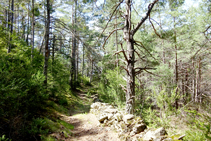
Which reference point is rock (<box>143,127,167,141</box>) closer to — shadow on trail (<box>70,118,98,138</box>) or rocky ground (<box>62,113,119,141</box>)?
rocky ground (<box>62,113,119,141</box>)

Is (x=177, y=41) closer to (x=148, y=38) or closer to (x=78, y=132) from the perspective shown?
(x=148, y=38)

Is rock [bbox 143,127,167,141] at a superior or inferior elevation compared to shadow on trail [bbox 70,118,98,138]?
superior

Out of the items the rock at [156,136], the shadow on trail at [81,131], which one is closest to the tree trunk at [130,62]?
the rock at [156,136]

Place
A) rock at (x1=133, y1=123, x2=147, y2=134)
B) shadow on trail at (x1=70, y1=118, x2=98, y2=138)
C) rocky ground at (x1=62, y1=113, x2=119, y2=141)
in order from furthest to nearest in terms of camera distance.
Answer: shadow on trail at (x1=70, y1=118, x2=98, y2=138), rocky ground at (x1=62, y1=113, x2=119, y2=141), rock at (x1=133, y1=123, x2=147, y2=134)

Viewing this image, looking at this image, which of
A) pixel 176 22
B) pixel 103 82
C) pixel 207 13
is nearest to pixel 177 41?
pixel 176 22

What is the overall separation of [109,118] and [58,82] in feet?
16.8

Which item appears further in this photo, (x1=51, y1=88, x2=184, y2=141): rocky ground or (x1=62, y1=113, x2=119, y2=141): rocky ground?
(x1=62, y1=113, x2=119, y2=141): rocky ground

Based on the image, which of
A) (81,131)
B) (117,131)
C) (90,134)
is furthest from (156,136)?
(81,131)

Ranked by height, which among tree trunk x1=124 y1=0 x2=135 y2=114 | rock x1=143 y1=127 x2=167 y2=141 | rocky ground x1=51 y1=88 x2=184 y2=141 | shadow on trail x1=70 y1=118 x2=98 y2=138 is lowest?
shadow on trail x1=70 y1=118 x2=98 y2=138

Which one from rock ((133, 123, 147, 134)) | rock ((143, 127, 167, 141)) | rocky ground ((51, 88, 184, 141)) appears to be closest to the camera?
rock ((143, 127, 167, 141))

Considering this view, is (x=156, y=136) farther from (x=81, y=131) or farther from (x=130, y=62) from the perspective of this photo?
(x=81, y=131)

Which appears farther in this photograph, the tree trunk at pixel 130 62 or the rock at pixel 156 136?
the tree trunk at pixel 130 62

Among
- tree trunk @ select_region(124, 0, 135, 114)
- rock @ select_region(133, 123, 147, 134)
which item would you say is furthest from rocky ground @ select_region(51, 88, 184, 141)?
tree trunk @ select_region(124, 0, 135, 114)

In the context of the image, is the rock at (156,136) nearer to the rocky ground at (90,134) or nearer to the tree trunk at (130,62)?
the tree trunk at (130,62)
